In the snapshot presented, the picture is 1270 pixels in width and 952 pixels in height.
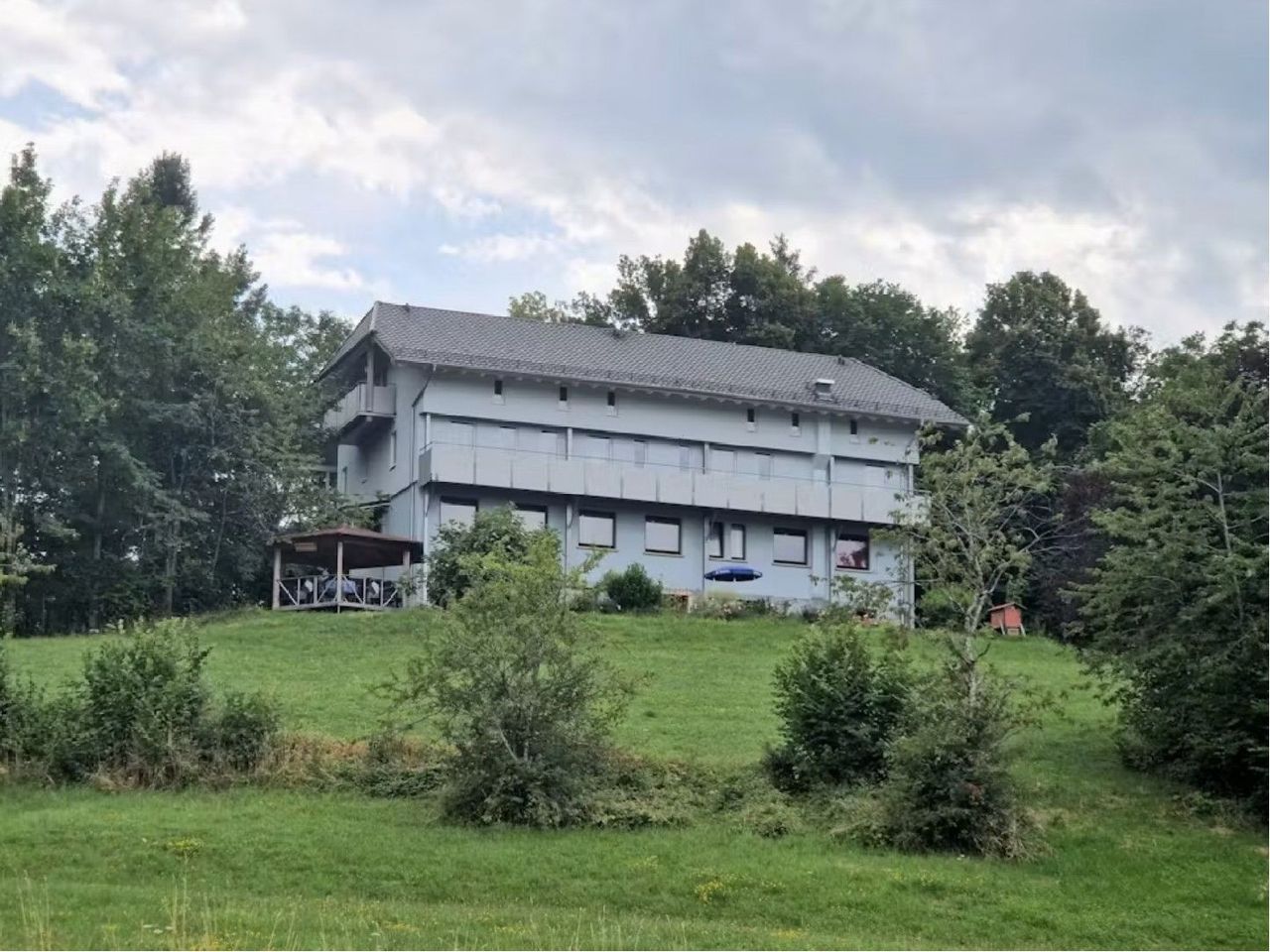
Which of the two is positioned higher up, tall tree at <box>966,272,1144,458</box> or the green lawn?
tall tree at <box>966,272,1144,458</box>

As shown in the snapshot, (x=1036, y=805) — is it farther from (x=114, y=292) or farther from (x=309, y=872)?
(x=114, y=292)

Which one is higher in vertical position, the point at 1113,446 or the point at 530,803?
the point at 1113,446

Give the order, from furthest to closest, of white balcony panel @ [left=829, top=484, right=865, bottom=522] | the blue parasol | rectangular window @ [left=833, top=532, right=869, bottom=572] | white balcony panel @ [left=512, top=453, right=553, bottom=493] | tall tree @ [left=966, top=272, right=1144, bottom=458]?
tall tree @ [left=966, top=272, right=1144, bottom=458], rectangular window @ [left=833, top=532, right=869, bottom=572], white balcony panel @ [left=829, top=484, right=865, bottom=522], the blue parasol, white balcony panel @ [left=512, top=453, right=553, bottom=493]

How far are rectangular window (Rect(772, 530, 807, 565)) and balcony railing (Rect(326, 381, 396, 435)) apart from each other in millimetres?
12598

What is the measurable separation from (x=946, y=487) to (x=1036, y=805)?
4.41 metres

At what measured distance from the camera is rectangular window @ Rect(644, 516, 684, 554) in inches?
1964

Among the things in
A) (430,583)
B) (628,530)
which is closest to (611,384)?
(628,530)

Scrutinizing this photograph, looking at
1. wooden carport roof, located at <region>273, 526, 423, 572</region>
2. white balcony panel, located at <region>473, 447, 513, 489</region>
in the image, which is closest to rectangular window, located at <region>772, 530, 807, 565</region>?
Result: white balcony panel, located at <region>473, 447, 513, 489</region>

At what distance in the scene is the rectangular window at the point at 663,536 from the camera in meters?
49.9

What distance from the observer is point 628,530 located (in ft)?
163

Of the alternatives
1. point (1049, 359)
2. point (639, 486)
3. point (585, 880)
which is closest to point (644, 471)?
point (639, 486)

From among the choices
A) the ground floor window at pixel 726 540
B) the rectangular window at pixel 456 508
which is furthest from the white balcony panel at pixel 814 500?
the rectangular window at pixel 456 508

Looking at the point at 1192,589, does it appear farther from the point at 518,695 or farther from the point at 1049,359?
the point at 1049,359

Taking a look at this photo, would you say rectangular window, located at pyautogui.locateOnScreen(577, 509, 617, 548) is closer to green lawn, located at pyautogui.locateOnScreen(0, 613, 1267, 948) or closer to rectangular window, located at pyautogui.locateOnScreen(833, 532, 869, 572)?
rectangular window, located at pyautogui.locateOnScreen(833, 532, 869, 572)
